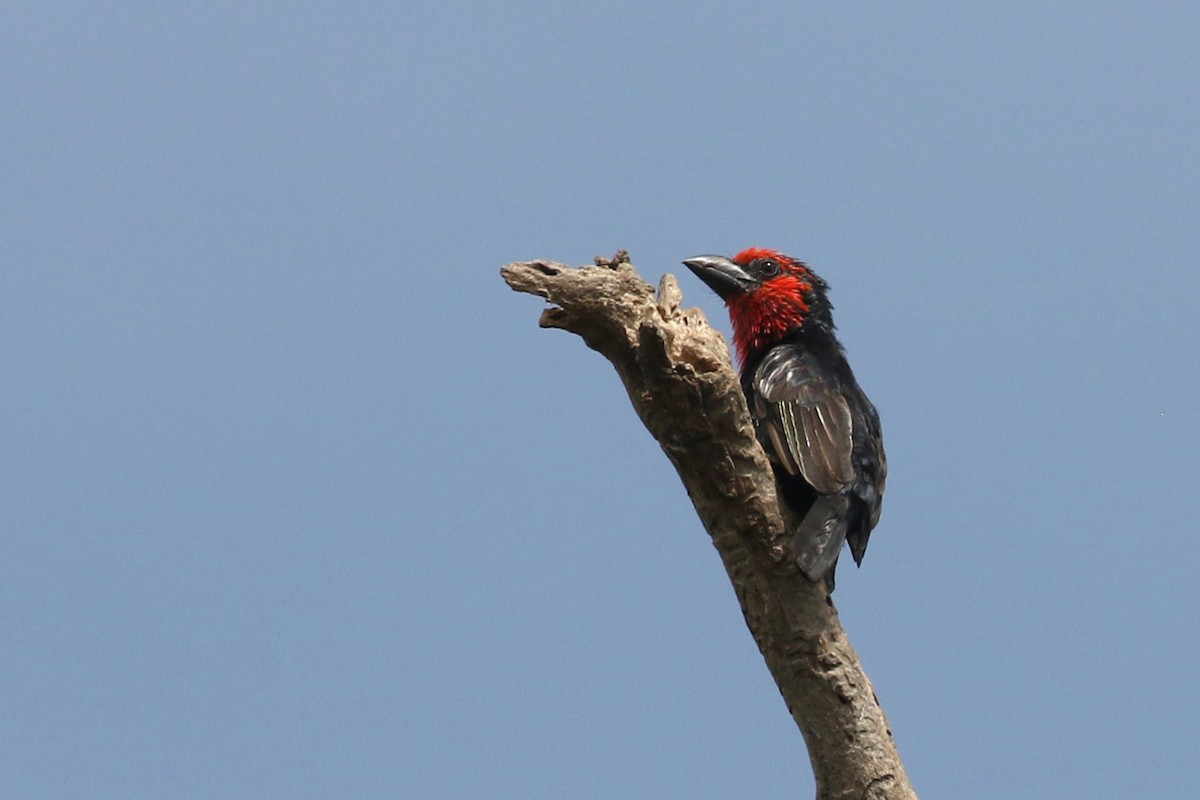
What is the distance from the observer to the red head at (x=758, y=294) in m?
5.46

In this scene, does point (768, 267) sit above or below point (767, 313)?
above

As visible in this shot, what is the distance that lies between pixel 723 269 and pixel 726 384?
1676 mm

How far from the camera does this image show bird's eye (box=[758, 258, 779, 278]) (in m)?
5.59

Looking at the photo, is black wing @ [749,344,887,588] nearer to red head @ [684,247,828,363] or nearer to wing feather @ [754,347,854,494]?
wing feather @ [754,347,854,494]

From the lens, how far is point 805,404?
470 centimetres

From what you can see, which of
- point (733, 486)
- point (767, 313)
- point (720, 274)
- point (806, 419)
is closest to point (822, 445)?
point (806, 419)

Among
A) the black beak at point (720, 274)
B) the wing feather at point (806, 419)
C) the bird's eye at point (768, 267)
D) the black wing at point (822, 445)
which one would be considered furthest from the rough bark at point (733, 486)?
the bird's eye at point (768, 267)

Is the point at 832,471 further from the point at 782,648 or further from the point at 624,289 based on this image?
the point at 624,289

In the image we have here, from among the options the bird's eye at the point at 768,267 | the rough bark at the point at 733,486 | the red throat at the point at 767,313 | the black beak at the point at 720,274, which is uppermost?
the bird's eye at the point at 768,267

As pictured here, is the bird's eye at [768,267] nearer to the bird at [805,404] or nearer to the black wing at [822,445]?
the bird at [805,404]

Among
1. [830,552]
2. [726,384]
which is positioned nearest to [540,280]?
[726,384]

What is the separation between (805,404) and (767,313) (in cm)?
87

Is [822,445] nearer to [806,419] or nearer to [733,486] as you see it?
[806,419]

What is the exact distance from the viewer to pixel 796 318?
5477mm
